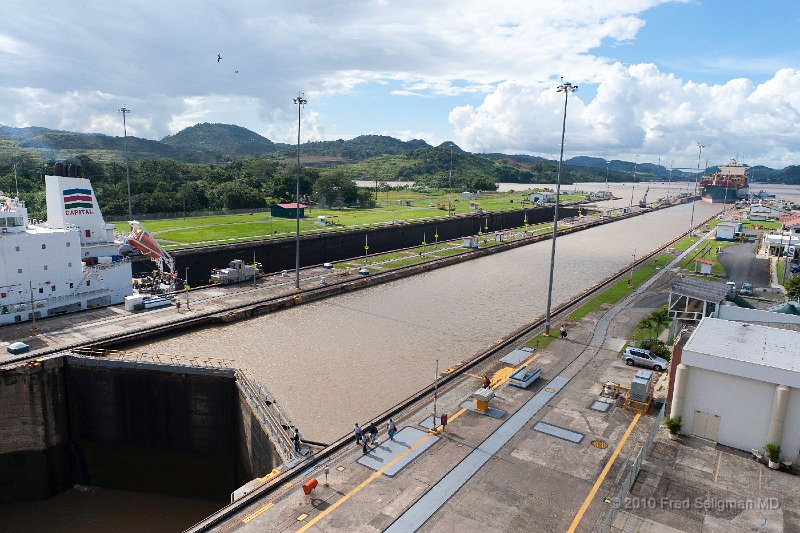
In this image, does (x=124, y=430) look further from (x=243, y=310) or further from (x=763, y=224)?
(x=763, y=224)

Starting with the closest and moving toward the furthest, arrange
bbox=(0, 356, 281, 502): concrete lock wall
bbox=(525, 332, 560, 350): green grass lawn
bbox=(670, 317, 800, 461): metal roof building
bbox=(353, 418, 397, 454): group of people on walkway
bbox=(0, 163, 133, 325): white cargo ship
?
bbox=(670, 317, 800, 461): metal roof building < bbox=(353, 418, 397, 454): group of people on walkway < bbox=(0, 356, 281, 502): concrete lock wall < bbox=(0, 163, 133, 325): white cargo ship < bbox=(525, 332, 560, 350): green grass lawn

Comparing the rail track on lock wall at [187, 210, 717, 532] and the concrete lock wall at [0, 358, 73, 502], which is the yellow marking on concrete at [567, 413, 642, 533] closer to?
the rail track on lock wall at [187, 210, 717, 532]

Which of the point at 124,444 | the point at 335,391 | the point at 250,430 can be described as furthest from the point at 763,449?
the point at 124,444

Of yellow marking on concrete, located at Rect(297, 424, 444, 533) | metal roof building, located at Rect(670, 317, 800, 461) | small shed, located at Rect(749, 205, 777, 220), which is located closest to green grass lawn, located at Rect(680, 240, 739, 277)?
metal roof building, located at Rect(670, 317, 800, 461)

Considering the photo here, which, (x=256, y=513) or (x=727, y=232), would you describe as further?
(x=727, y=232)

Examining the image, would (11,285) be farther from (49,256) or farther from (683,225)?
(683,225)

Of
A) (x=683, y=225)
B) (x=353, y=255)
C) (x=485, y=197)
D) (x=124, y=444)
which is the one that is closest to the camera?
(x=124, y=444)

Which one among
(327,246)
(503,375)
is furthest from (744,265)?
(327,246)
